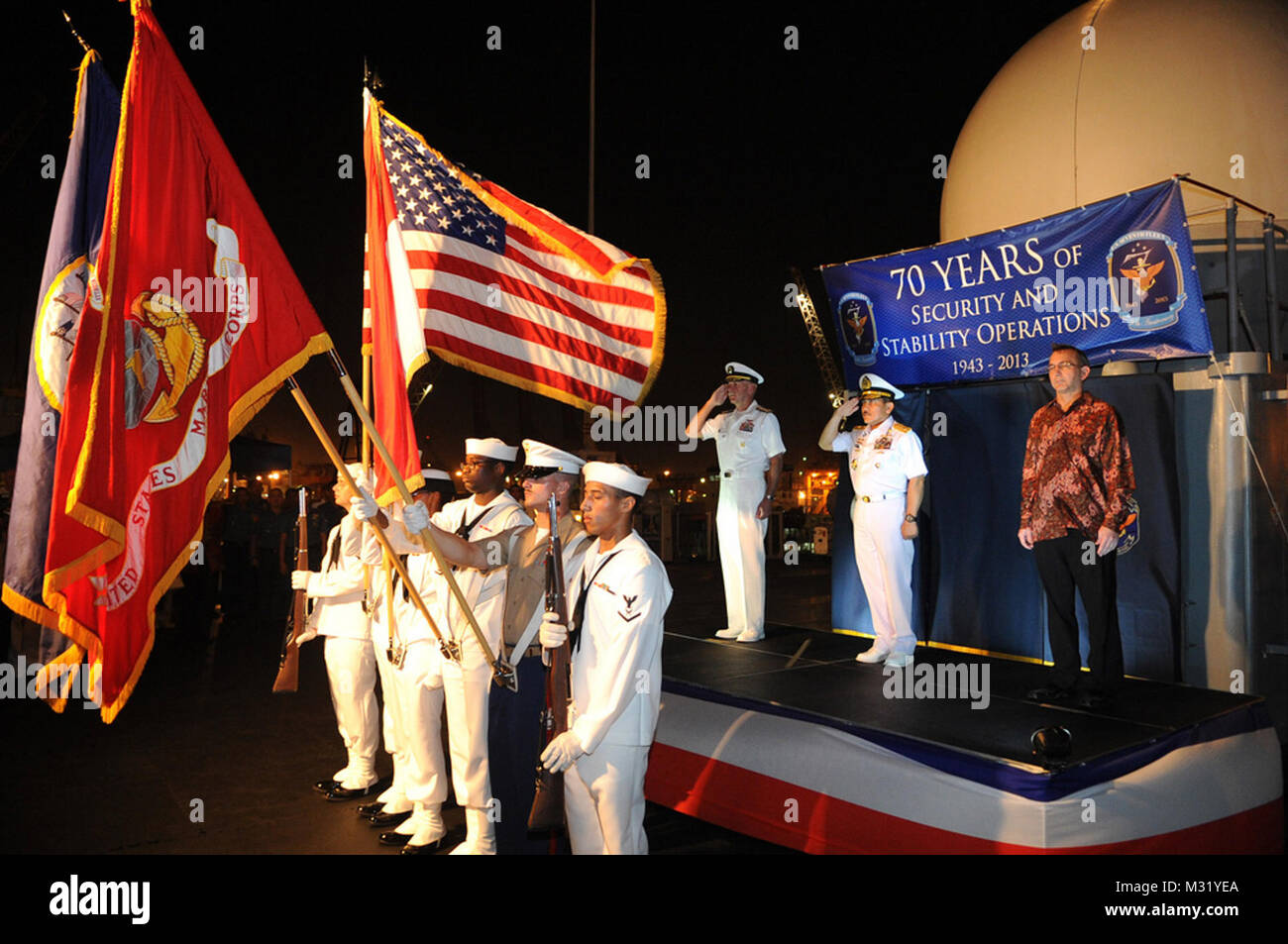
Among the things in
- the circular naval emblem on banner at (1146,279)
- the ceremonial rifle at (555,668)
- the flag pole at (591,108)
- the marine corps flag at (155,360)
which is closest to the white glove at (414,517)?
the ceremonial rifle at (555,668)

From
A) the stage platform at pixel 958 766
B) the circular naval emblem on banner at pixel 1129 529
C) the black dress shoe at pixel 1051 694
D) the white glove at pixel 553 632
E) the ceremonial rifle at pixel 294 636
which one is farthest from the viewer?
the ceremonial rifle at pixel 294 636

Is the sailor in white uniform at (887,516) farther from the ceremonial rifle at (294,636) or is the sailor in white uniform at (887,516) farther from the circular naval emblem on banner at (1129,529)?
the ceremonial rifle at (294,636)

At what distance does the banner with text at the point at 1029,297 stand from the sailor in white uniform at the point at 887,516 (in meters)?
1.21

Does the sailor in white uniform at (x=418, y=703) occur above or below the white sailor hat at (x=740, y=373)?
Result: below

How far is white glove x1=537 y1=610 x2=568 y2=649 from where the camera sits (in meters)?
3.97

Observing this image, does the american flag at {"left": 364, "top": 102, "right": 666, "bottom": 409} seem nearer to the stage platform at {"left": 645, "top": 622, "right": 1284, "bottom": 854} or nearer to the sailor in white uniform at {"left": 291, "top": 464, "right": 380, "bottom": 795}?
the sailor in white uniform at {"left": 291, "top": 464, "right": 380, "bottom": 795}

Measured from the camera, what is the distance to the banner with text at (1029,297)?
20.8 ft

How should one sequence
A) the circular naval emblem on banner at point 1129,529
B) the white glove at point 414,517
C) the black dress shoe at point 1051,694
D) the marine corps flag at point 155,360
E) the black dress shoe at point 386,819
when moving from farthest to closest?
1. the black dress shoe at point 386,819
2. the black dress shoe at point 1051,694
3. the circular naval emblem on banner at point 1129,529
4. the white glove at point 414,517
5. the marine corps flag at point 155,360

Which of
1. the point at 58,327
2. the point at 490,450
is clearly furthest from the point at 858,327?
the point at 58,327

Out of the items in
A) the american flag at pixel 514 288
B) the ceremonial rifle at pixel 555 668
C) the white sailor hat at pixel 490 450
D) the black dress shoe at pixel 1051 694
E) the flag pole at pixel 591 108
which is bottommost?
the black dress shoe at pixel 1051 694

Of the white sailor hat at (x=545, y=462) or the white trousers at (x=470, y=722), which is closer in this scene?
the white trousers at (x=470, y=722)

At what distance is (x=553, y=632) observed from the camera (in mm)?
3979

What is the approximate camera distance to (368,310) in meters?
5.20

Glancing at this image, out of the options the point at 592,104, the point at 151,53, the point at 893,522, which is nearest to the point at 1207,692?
the point at 893,522
